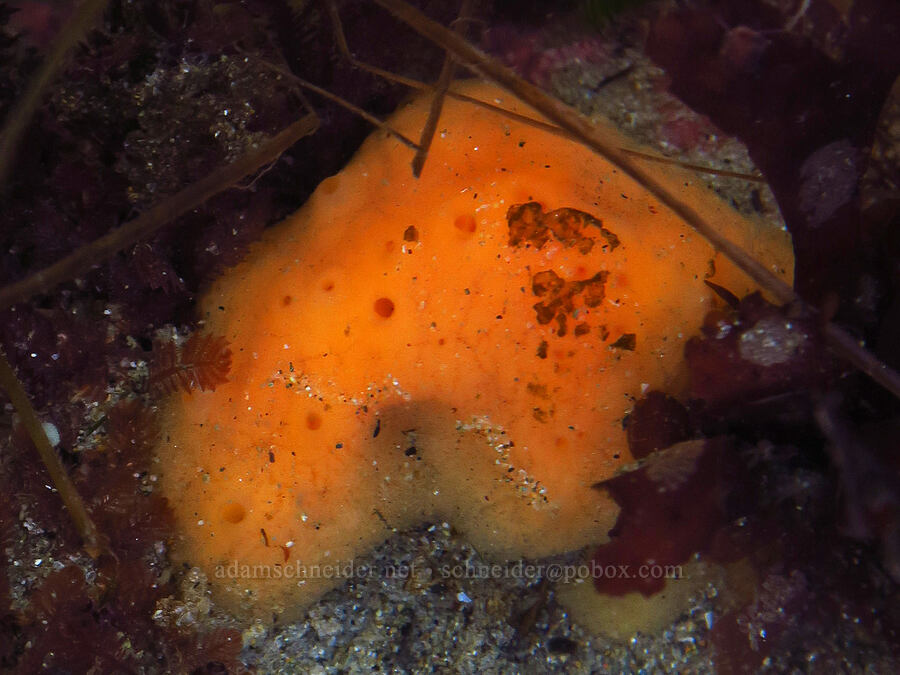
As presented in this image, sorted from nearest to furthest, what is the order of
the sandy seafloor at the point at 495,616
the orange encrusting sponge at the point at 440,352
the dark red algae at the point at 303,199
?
the dark red algae at the point at 303,199 < the orange encrusting sponge at the point at 440,352 < the sandy seafloor at the point at 495,616

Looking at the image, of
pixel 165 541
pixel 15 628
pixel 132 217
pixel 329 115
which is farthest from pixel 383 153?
pixel 15 628

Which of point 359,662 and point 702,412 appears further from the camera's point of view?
point 359,662

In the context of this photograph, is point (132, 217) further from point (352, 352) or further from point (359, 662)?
point (359, 662)

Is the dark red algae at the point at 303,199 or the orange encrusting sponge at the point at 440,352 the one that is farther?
the orange encrusting sponge at the point at 440,352

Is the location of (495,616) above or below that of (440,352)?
below

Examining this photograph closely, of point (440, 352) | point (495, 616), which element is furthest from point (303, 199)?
point (495, 616)

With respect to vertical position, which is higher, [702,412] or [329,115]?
[329,115]

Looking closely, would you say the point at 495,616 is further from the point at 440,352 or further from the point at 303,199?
the point at 303,199

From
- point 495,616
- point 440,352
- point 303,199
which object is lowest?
point 495,616
